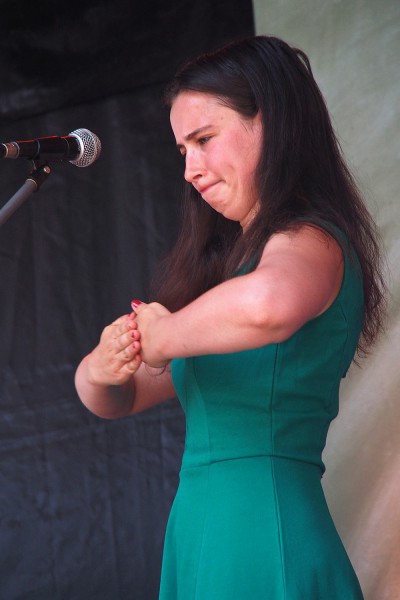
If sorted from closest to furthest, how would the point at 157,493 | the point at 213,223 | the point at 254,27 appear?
the point at 213,223
the point at 254,27
the point at 157,493

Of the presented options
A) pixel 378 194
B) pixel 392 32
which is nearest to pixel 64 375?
pixel 378 194

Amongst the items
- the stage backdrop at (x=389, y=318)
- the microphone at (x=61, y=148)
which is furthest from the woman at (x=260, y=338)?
the stage backdrop at (x=389, y=318)

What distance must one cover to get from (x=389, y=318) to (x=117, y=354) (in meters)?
1.15

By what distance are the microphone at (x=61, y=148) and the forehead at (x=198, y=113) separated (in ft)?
0.56

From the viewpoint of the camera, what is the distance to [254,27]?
263 centimetres

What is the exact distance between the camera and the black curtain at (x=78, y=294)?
281 cm

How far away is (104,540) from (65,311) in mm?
714

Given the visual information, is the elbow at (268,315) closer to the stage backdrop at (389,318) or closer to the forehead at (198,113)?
the forehead at (198,113)

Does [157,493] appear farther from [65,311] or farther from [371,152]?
[371,152]

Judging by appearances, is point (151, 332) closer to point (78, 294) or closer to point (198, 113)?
point (198, 113)

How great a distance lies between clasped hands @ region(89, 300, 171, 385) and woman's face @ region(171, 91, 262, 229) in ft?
0.84

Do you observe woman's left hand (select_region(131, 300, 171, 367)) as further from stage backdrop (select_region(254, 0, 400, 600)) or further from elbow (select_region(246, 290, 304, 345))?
stage backdrop (select_region(254, 0, 400, 600))

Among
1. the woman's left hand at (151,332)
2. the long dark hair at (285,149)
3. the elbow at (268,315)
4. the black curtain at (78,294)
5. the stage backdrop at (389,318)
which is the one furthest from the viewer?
the black curtain at (78,294)

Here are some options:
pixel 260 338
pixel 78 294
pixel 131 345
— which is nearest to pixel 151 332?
pixel 131 345
